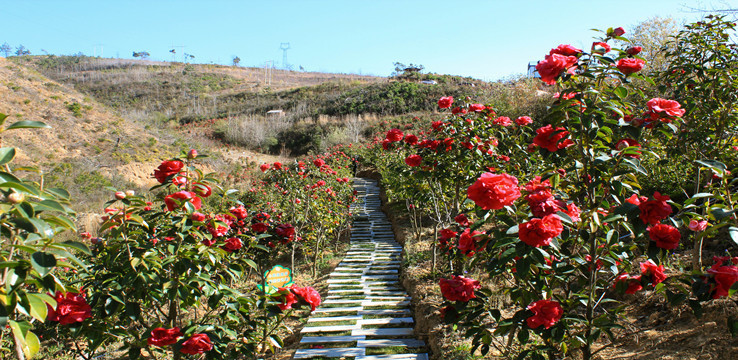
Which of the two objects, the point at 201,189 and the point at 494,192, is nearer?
the point at 494,192

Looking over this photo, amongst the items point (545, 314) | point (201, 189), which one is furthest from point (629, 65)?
point (201, 189)

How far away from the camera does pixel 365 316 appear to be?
4.07m

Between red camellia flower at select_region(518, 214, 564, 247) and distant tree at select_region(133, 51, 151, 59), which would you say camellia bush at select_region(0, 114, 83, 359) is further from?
distant tree at select_region(133, 51, 151, 59)

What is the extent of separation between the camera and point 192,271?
183 centimetres

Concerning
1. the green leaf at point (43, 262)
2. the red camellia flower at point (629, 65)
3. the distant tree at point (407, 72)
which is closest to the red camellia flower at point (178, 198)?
the green leaf at point (43, 262)

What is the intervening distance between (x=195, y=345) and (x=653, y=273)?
6.80 ft

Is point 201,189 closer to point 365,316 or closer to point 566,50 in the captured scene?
point 566,50

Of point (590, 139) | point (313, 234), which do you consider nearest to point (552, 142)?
point (590, 139)

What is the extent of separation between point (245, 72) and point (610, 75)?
179ft

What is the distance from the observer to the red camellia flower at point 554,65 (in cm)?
157

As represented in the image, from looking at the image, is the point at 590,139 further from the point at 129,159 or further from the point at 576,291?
the point at 129,159

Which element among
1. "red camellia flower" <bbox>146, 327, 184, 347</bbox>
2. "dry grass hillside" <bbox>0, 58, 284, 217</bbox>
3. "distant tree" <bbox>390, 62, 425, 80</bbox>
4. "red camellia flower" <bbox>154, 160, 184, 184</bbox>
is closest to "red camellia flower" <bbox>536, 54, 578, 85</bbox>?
"red camellia flower" <bbox>154, 160, 184, 184</bbox>

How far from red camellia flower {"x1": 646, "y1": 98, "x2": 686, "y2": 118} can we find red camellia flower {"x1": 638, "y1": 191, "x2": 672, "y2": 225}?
1.49 feet

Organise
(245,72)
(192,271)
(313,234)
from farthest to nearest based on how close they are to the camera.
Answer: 1. (245,72)
2. (313,234)
3. (192,271)
